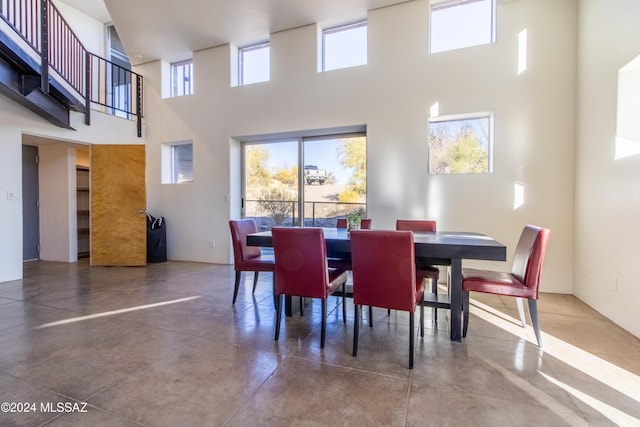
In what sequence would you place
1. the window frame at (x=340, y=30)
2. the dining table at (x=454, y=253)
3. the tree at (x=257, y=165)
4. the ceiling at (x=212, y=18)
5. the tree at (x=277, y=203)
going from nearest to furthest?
the dining table at (x=454, y=253)
the ceiling at (x=212, y=18)
the window frame at (x=340, y=30)
the tree at (x=277, y=203)
the tree at (x=257, y=165)

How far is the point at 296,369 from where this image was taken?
1926 millimetres

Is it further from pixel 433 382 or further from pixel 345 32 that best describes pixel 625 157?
pixel 345 32

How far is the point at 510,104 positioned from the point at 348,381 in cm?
377

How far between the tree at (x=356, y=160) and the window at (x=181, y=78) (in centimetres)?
337

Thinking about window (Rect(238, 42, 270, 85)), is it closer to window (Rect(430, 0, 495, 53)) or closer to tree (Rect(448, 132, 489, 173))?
window (Rect(430, 0, 495, 53))

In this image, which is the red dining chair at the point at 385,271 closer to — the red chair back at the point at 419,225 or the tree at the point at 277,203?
the red chair back at the point at 419,225

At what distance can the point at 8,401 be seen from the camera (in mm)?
1600

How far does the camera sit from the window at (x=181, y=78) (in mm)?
5824

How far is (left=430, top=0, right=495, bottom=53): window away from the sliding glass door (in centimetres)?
168

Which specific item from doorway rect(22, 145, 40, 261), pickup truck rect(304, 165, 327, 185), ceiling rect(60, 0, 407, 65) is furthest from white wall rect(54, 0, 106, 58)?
pickup truck rect(304, 165, 327, 185)

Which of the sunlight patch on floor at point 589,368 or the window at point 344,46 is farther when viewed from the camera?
the window at point 344,46

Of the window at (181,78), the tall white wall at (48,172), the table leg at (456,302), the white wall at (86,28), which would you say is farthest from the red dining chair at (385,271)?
the white wall at (86,28)

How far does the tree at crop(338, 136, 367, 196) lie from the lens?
4621 mm

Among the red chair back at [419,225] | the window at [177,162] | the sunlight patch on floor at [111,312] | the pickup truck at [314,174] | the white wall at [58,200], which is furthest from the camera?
the window at [177,162]
